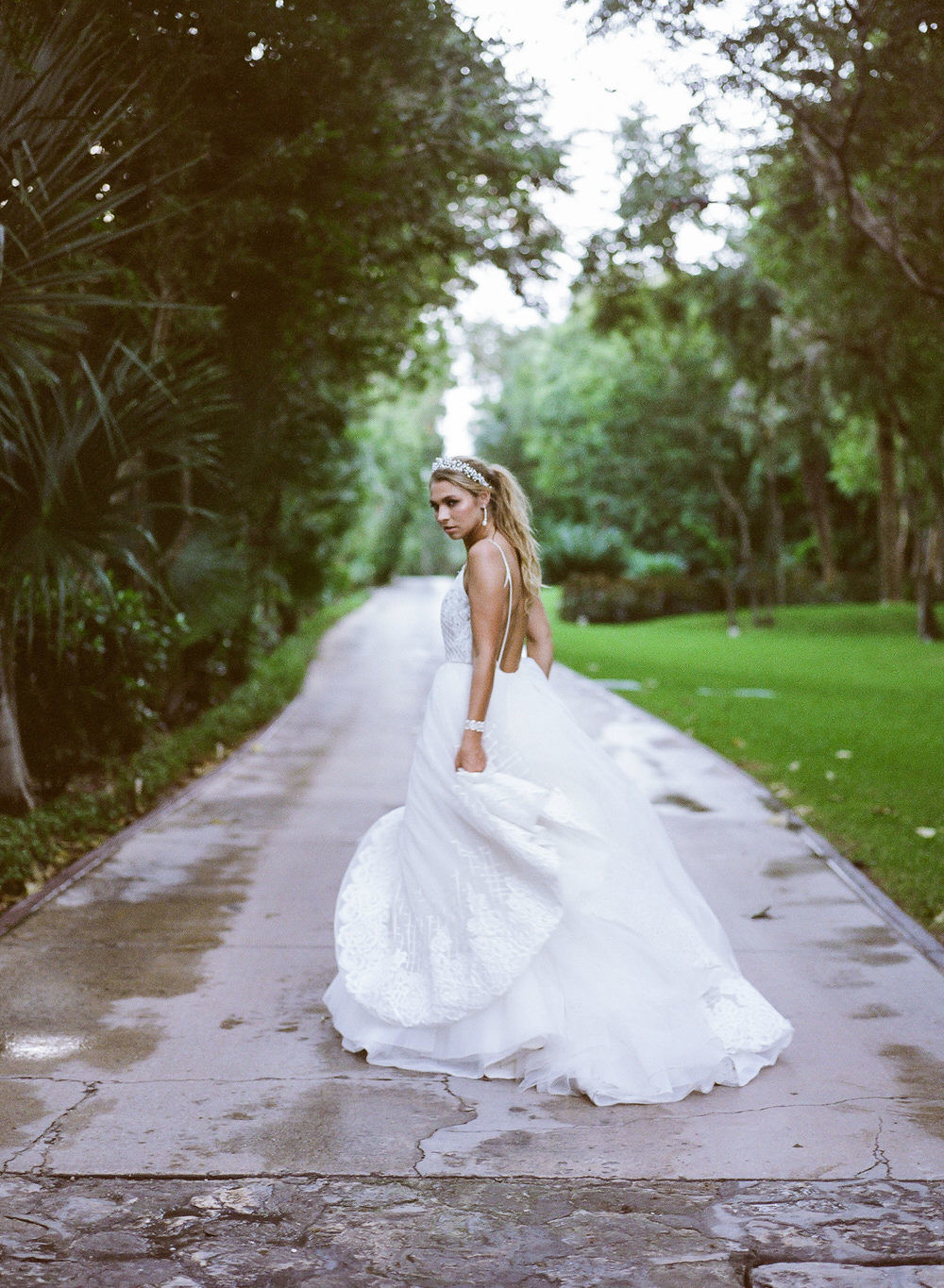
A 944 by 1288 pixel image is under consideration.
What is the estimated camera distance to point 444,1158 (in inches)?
154

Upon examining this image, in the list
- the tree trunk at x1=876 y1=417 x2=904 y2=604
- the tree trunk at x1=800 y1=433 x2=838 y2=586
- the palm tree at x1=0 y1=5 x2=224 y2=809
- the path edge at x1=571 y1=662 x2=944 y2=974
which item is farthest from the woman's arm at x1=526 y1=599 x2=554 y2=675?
the tree trunk at x1=800 y1=433 x2=838 y2=586

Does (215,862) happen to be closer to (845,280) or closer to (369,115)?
(369,115)

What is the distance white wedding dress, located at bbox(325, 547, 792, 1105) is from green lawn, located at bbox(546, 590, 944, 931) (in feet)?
8.18

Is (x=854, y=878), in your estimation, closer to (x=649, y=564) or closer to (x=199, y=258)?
(x=199, y=258)

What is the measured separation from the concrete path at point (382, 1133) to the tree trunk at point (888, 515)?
2988 centimetres

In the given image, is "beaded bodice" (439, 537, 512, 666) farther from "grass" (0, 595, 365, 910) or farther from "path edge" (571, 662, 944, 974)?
"grass" (0, 595, 365, 910)

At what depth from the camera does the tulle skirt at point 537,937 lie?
4.57 meters

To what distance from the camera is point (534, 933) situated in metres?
4.67

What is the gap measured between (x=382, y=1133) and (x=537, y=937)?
876 mm

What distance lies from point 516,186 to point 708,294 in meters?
14.0

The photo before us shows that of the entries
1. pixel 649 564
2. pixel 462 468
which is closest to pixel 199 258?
pixel 462 468

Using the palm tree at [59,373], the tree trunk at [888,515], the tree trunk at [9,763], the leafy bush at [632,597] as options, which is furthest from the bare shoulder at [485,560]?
the leafy bush at [632,597]

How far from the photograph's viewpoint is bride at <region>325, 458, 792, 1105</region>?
181 inches

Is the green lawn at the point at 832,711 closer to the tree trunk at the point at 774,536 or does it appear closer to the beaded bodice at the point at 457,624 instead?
the tree trunk at the point at 774,536
